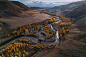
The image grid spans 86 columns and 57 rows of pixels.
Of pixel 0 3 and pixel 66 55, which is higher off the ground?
pixel 0 3

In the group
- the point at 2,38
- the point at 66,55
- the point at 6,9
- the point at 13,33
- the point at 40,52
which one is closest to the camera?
the point at 66,55

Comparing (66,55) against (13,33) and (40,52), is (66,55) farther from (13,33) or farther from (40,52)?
(13,33)

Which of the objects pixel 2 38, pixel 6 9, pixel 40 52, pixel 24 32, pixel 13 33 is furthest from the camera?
pixel 6 9

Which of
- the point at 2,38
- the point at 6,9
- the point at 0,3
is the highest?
the point at 0,3

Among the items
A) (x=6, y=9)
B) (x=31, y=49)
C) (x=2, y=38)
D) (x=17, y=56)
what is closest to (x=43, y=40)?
(x=31, y=49)

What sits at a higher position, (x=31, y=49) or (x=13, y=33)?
(x=13, y=33)

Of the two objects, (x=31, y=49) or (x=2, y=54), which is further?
(x=31, y=49)

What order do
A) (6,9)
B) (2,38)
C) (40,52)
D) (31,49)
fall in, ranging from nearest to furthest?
(40,52)
(31,49)
(2,38)
(6,9)

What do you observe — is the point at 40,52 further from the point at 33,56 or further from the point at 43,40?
the point at 43,40

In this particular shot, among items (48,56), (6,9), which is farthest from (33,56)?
(6,9)
